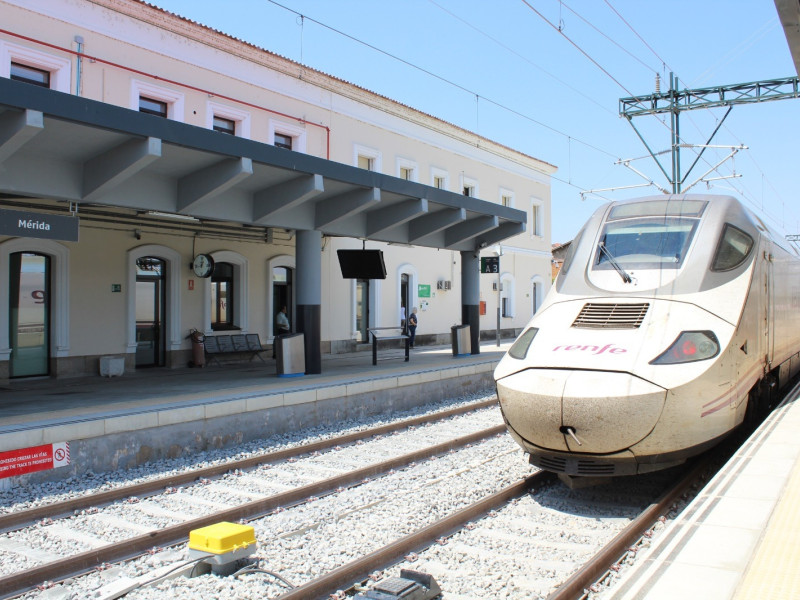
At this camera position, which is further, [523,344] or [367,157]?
[367,157]

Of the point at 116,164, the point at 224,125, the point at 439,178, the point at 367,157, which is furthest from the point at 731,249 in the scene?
the point at 439,178

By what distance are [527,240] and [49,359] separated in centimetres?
2078

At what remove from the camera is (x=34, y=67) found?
42.6 ft

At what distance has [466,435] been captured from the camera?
380 inches

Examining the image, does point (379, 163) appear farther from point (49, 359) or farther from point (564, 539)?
point (564, 539)

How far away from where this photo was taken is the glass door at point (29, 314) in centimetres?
1259

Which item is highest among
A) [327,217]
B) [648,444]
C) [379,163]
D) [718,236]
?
[379,163]

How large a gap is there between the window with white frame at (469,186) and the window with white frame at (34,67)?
48.6 feet

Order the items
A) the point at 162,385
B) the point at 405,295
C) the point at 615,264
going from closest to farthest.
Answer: the point at 615,264, the point at 162,385, the point at 405,295

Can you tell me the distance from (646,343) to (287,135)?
46.9ft

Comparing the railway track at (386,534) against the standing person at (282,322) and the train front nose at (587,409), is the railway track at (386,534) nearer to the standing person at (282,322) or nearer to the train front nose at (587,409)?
the train front nose at (587,409)

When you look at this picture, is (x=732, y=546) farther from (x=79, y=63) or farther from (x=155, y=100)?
(x=155, y=100)

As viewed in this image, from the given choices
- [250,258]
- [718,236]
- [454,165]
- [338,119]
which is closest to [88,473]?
[718,236]

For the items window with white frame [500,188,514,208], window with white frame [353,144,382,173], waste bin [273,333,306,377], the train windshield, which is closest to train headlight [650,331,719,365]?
the train windshield
